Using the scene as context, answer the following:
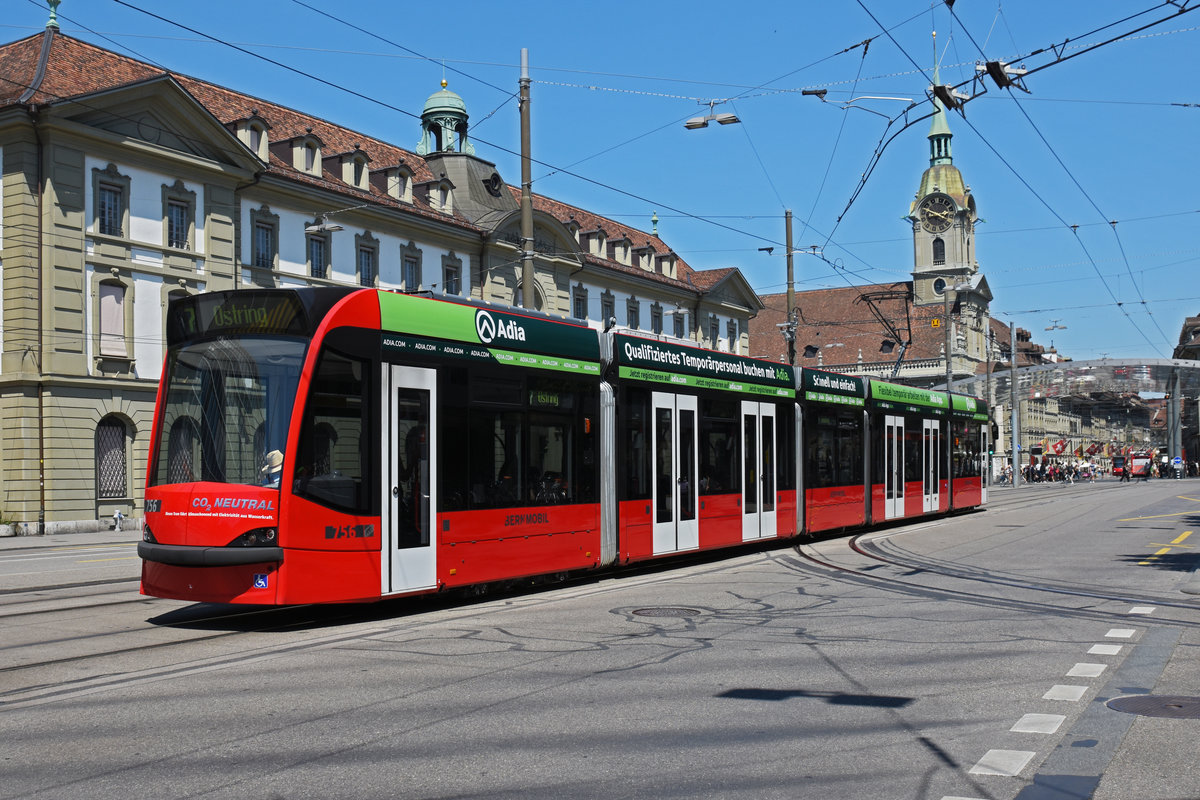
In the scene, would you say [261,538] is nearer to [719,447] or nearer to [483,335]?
[483,335]

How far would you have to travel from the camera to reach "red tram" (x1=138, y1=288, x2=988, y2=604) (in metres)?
10.1

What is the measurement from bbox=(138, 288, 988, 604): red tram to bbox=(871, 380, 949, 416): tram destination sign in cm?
846

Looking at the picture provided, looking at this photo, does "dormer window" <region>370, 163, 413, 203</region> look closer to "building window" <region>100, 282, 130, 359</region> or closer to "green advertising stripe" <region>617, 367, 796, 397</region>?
"building window" <region>100, 282, 130, 359</region>

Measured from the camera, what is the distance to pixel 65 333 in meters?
30.6

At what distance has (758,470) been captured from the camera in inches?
729

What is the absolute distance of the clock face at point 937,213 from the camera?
4505 inches

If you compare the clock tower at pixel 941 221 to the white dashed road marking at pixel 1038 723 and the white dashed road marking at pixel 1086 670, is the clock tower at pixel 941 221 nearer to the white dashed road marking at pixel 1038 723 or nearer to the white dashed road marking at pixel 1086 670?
the white dashed road marking at pixel 1086 670

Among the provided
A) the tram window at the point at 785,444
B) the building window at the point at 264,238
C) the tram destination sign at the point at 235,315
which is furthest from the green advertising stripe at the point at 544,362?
the building window at the point at 264,238

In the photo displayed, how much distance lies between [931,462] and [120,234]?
2190 cm

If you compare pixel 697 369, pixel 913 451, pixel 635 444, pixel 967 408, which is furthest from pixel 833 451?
pixel 967 408

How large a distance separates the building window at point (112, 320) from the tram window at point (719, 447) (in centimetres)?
2060

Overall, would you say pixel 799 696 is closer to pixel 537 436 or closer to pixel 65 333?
pixel 537 436

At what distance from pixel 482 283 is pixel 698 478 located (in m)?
29.7

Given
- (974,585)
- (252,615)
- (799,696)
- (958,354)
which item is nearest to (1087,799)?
(799,696)
